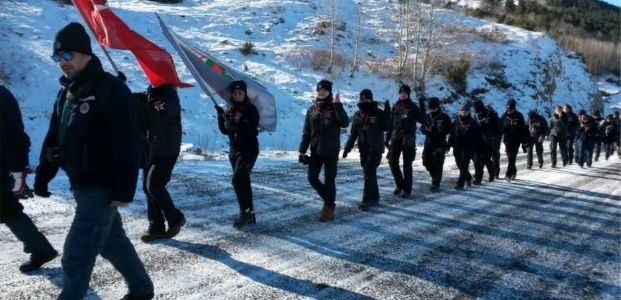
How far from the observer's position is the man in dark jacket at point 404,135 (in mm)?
9328

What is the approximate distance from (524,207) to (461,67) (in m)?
27.7

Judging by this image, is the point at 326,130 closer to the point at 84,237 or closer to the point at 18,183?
the point at 18,183

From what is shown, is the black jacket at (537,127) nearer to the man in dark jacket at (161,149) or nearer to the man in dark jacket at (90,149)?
the man in dark jacket at (161,149)

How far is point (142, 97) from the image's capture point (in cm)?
557

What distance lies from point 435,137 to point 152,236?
6404 mm

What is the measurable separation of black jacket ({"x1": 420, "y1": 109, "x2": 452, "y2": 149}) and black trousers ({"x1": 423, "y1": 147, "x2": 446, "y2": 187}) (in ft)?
0.41

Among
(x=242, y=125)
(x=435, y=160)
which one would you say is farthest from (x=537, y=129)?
(x=242, y=125)

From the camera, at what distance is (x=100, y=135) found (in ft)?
10.6

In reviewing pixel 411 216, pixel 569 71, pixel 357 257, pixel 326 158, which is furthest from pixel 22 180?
pixel 569 71

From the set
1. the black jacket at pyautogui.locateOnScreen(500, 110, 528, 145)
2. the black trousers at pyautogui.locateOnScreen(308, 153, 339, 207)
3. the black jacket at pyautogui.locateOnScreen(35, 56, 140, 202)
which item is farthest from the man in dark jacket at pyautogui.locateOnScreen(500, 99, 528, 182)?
the black jacket at pyautogui.locateOnScreen(35, 56, 140, 202)

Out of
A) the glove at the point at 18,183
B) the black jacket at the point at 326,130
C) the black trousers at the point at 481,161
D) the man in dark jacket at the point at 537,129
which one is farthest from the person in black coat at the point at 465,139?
the glove at the point at 18,183

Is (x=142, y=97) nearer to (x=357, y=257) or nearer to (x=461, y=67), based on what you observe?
(x=357, y=257)

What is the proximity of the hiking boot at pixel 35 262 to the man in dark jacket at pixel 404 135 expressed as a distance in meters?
6.18

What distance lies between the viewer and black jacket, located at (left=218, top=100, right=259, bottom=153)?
6215mm
